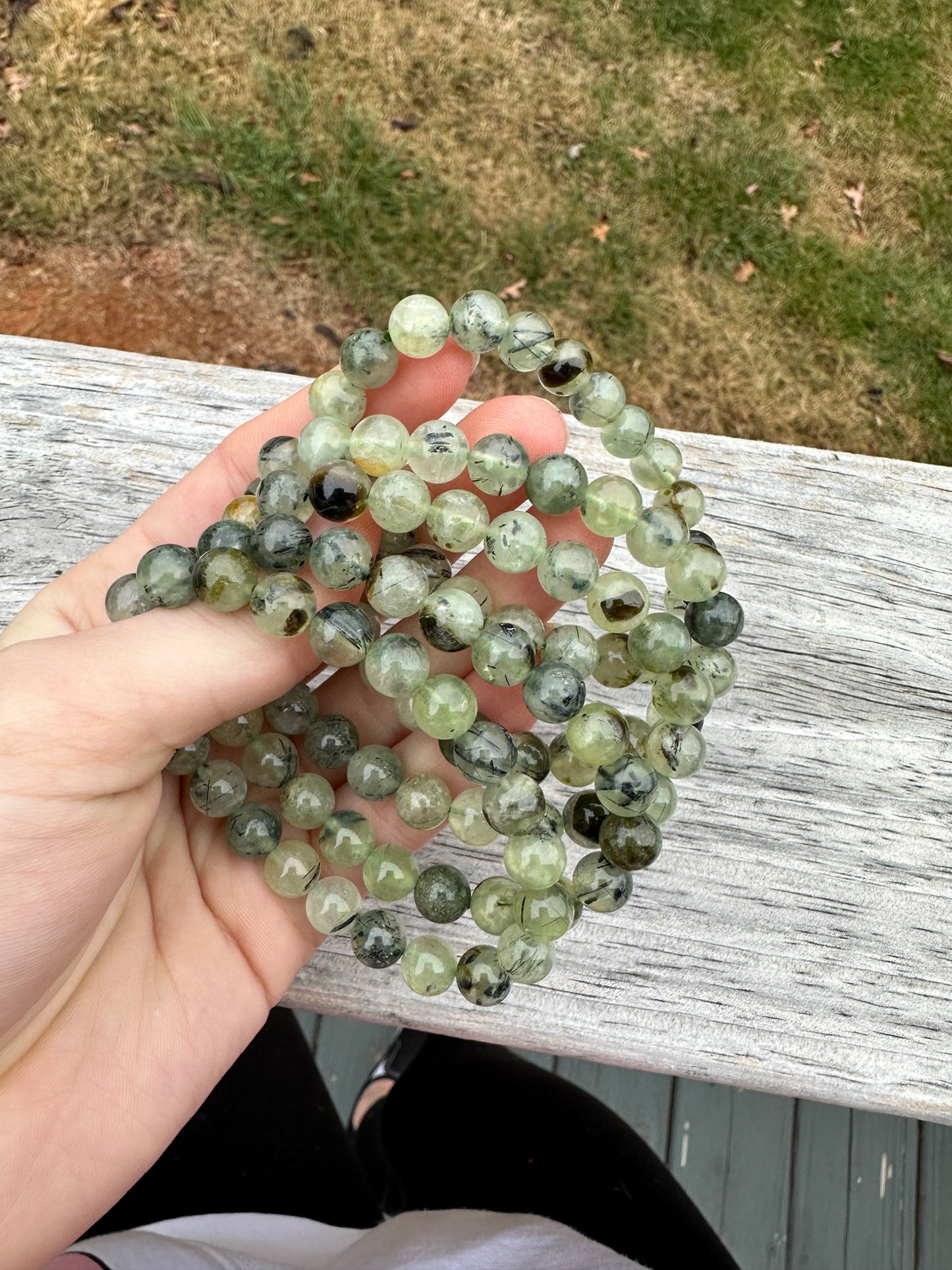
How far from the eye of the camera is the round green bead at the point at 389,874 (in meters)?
1.40

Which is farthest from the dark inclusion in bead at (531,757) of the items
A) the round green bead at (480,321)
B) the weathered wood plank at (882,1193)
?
the weathered wood plank at (882,1193)

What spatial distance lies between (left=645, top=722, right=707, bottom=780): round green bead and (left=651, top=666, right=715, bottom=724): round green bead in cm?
2

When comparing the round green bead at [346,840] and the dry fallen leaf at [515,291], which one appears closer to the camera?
the round green bead at [346,840]

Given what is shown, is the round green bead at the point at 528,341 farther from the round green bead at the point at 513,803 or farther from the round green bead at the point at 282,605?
the round green bead at the point at 513,803

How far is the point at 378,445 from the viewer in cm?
130

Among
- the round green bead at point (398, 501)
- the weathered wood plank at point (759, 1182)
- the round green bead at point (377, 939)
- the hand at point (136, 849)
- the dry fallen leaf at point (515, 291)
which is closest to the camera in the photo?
the hand at point (136, 849)

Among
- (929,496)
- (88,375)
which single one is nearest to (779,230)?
(929,496)

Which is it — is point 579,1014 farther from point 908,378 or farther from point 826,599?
point 908,378

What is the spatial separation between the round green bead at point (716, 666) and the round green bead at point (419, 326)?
0.55m

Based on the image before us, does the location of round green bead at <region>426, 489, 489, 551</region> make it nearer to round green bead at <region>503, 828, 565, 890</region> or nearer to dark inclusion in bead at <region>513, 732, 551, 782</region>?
dark inclusion in bead at <region>513, 732, 551, 782</region>

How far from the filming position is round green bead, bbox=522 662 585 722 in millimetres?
1287

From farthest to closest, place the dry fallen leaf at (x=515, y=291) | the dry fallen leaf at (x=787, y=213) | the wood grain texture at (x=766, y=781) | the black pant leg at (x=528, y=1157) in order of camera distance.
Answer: the dry fallen leaf at (x=787, y=213) < the dry fallen leaf at (x=515, y=291) < the black pant leg at (x=528, y=1157) < the wood grain texture at (x=766, y=781)

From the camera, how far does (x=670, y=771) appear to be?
1375 millimetres

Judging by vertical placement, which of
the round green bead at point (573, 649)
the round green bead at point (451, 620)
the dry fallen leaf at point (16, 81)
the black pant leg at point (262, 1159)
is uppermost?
the dry fallen leaf at point (16, 81)
